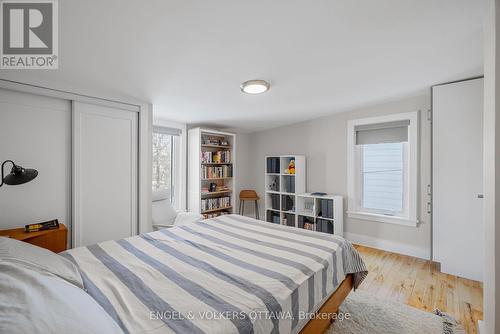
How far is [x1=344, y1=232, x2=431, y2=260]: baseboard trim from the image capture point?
309 cm

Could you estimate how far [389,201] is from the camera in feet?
11.3

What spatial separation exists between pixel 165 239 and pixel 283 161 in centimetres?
290

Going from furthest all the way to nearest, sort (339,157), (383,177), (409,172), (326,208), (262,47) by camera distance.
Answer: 1. (339,157)
2. (326,208)
3. (383,177)
4. (409,172)
5. (262,47)

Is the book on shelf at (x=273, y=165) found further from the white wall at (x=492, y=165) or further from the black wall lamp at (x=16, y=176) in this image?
the black wall lamp at (x=16, y=176)

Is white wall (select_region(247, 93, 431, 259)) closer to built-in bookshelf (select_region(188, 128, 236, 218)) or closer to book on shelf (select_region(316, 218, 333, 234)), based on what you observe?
book on shelf (select_region(316, 218, 333, 234))

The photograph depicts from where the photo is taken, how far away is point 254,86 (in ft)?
7.77

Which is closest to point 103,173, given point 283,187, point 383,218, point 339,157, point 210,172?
point 210,172

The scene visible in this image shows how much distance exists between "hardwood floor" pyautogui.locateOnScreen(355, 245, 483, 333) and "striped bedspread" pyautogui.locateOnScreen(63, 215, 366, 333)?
683mm

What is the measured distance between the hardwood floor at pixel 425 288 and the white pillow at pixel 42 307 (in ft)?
8.22

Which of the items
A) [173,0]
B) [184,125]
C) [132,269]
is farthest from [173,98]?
[132,269]

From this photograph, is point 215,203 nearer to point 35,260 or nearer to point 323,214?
point 323,214

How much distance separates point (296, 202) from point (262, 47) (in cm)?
291

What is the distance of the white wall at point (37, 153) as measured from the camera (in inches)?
77.5

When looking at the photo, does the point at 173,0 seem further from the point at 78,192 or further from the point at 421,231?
the point at 421,231
